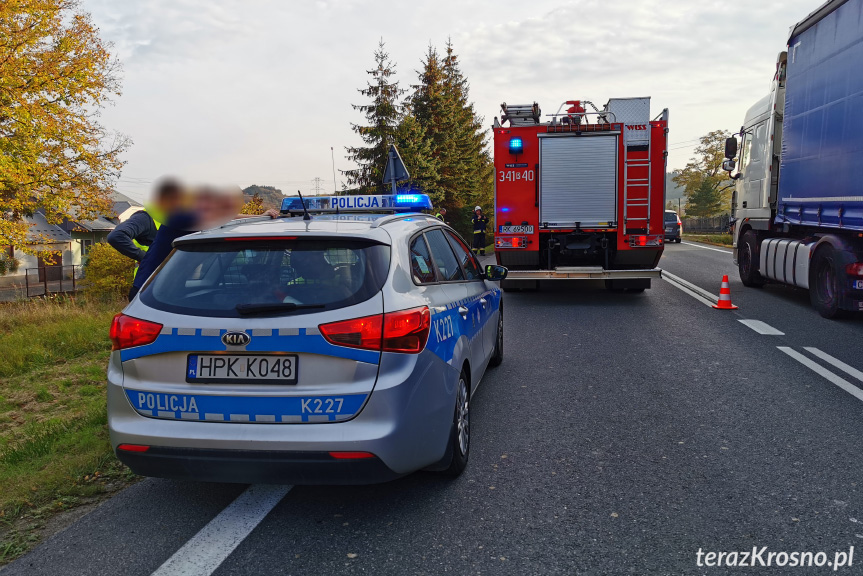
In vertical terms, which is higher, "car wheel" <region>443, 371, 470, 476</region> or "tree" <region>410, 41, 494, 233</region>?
"tree" <region>410, 41, 494, 233</region>

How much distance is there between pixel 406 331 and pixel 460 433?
93 cm

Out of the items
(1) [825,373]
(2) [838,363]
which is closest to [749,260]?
(2) [838,363]

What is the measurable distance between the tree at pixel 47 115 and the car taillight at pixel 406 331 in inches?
626

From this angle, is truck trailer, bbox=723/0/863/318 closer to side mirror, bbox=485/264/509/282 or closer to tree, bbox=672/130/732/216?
side mirror, bbox=485/264/509/282

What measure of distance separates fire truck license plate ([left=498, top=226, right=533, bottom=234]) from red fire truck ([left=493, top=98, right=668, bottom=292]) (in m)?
0.02

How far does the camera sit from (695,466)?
3986mm

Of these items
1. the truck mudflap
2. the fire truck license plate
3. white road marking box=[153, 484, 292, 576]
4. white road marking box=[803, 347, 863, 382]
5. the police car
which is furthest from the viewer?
the fire truck license plate

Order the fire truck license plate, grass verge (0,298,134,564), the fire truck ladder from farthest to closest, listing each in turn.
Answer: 1. the fire truck license plate
2. the fire truck ladder
3. grass verge (0,298,134,564)

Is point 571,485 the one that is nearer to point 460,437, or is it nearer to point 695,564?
point 460,437

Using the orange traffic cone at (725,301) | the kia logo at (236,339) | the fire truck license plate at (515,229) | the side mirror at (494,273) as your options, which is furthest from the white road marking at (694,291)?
the kia logo at (236,339)

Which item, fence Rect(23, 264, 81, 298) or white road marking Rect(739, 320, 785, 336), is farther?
fence Rect(23, 264, 81, 298)

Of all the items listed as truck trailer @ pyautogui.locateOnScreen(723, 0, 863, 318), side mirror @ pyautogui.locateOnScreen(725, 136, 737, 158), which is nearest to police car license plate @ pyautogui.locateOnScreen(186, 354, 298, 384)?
truck trailer @ pyautogui.locateOnScreen(723, 0, 863, 318)

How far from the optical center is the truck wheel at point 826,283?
9094 millimetres

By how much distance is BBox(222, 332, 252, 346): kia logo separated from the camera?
10.3ft
